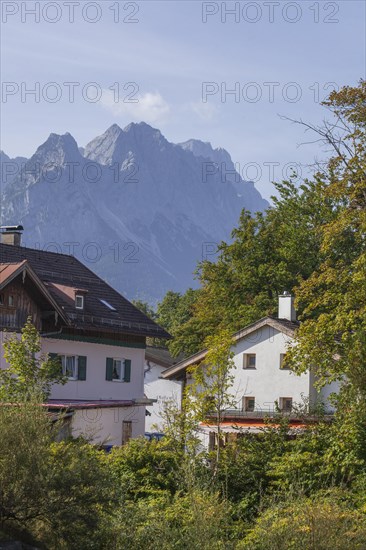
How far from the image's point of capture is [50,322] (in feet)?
142

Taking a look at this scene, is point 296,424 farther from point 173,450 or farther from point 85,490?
point 85,490

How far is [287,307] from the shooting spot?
→ 52.2 meters

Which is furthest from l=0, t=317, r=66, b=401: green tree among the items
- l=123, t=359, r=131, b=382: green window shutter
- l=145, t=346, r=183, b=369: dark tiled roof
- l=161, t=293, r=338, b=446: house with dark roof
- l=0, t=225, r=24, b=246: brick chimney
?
l=145, t=346, r=183, b=369: dark tiled roof

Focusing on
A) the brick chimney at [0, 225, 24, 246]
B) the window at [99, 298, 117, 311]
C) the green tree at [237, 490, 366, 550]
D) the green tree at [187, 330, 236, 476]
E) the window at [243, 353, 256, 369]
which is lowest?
the green tree at [237, 490, 366, 550]

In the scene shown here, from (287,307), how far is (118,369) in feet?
31.0

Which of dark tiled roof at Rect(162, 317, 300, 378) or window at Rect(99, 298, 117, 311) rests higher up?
window at Rect(99, 298, 117, 311)

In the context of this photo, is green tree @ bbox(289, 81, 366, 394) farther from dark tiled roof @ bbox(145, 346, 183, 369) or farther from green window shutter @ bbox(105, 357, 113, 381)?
dark tiled roof @ bbox(145, 346, 183, 369)

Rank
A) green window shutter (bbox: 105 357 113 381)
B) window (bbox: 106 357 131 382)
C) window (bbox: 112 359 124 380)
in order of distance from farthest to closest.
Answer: window (bbox: 112 359 124 380) → window (bbox: 106 357 131 382) → green window shutter (bbox: 105 357 113 381)

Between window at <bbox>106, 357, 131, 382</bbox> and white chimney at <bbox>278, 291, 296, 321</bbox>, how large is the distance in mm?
8500

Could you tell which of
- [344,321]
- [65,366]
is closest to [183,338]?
[65,366]

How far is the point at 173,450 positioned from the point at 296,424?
6082 millimetres

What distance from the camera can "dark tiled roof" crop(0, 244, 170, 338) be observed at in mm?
45812

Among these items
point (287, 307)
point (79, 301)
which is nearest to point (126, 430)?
point (79, 301)

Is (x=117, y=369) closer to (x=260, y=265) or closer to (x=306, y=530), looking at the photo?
(x=260, y=265)
